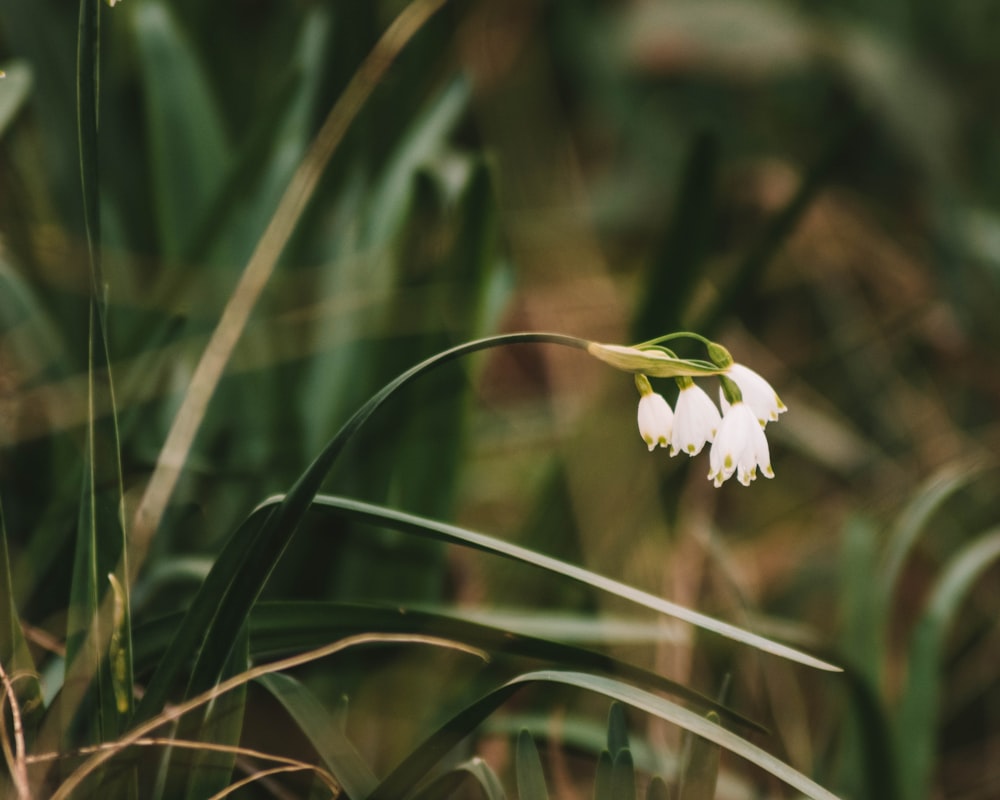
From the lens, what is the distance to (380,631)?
0.68 m

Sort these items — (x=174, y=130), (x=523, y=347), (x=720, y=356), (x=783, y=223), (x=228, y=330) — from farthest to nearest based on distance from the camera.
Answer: (x=523, y=347), (x=174, y=130), (x=783, y=223), (x=228, y=330), (x=720, y=356)

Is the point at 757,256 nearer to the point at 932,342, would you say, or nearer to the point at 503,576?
the point at 503,576

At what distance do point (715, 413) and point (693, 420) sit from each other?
0.05ft

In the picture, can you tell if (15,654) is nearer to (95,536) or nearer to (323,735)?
(95,536)

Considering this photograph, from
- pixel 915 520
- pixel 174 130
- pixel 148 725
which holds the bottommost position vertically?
pixel 148 725

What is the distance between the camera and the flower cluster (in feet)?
1.81

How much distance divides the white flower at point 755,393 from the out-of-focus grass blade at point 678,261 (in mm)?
626

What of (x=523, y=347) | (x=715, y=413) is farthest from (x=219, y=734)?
(x=523, y=347)

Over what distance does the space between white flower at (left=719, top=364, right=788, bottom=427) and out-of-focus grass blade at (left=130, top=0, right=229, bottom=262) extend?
88 cm

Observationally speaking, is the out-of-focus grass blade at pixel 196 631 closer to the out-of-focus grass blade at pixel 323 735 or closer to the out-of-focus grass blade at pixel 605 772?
the out-of-focus grass blade at pixel 323 735

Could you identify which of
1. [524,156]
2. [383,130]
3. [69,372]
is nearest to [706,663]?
[69,372]

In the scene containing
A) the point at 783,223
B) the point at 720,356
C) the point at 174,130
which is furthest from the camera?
the point at 174,130

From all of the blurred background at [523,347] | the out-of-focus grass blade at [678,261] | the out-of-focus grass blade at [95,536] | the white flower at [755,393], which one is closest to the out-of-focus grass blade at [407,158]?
the blurred background at [523,347]

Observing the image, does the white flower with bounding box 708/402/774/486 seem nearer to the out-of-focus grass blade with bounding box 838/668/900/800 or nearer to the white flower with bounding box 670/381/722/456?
the white flower with bounding box 670/381/722/456
